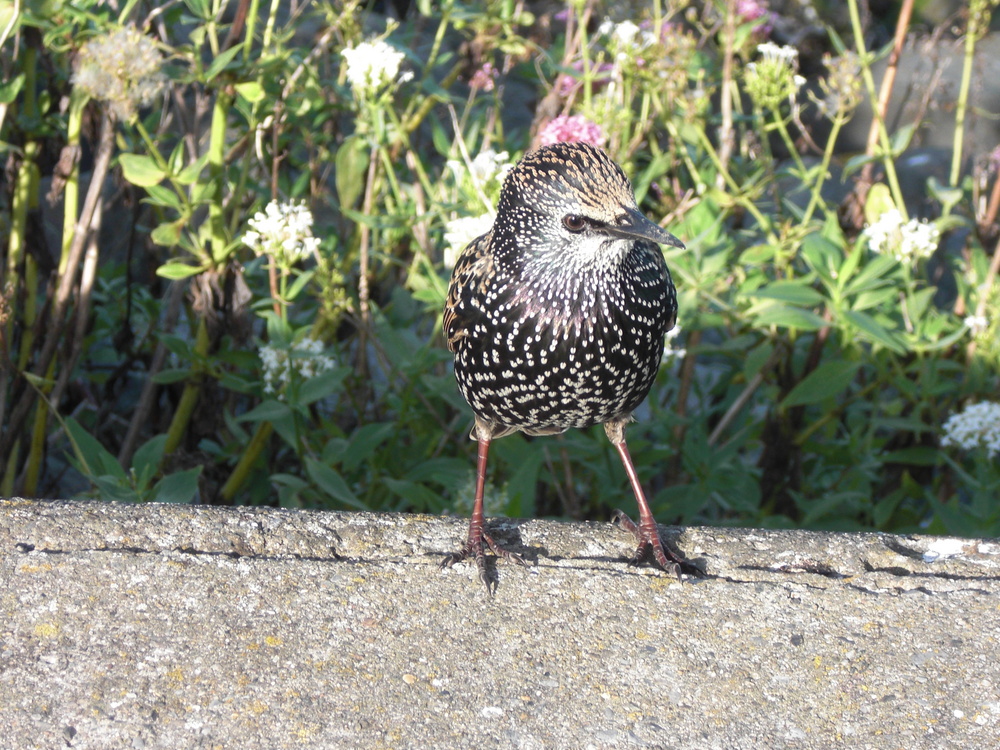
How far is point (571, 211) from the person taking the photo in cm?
242

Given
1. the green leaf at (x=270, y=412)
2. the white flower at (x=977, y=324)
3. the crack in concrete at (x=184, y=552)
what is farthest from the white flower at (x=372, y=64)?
the white flower at (x=977, y=324)

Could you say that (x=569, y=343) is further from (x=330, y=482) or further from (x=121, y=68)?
(x=121, y=68)

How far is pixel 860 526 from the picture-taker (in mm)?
3924

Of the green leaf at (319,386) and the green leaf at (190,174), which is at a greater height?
the green leaf at (190,174)

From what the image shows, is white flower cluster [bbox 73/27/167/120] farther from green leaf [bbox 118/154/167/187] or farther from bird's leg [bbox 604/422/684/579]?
bird's leg [bbox 604/422/684/579]

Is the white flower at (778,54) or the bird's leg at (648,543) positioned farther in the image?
the white flower at (778,54)

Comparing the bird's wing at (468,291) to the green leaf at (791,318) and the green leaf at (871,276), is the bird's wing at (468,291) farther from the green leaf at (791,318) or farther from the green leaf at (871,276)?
the green leaf at (871,276)

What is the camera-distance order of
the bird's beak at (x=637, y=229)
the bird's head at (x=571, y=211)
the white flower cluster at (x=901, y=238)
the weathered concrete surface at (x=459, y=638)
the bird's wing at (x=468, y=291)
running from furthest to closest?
1. the white flower cluster at (x=901, y=238)
2. the bird's wing at (x=468, y=291)
3. the bird's head at (x=571, y=211)
4. the bird's beak at (x=637, y=229)
5. the weathered concrete surface at (x=459, y=638)

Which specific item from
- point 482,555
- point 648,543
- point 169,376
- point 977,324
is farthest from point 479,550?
point 977,324

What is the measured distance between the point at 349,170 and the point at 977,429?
7.62ft

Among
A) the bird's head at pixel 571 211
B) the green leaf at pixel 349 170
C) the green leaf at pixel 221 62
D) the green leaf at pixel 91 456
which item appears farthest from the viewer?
the green leaf at pixel 349 170

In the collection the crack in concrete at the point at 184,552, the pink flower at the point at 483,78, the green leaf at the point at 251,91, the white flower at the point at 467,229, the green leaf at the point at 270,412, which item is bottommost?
the crack in concrete at the point at 184,552

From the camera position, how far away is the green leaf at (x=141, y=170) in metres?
3.22

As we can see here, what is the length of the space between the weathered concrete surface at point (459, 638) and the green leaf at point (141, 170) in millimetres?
1099
